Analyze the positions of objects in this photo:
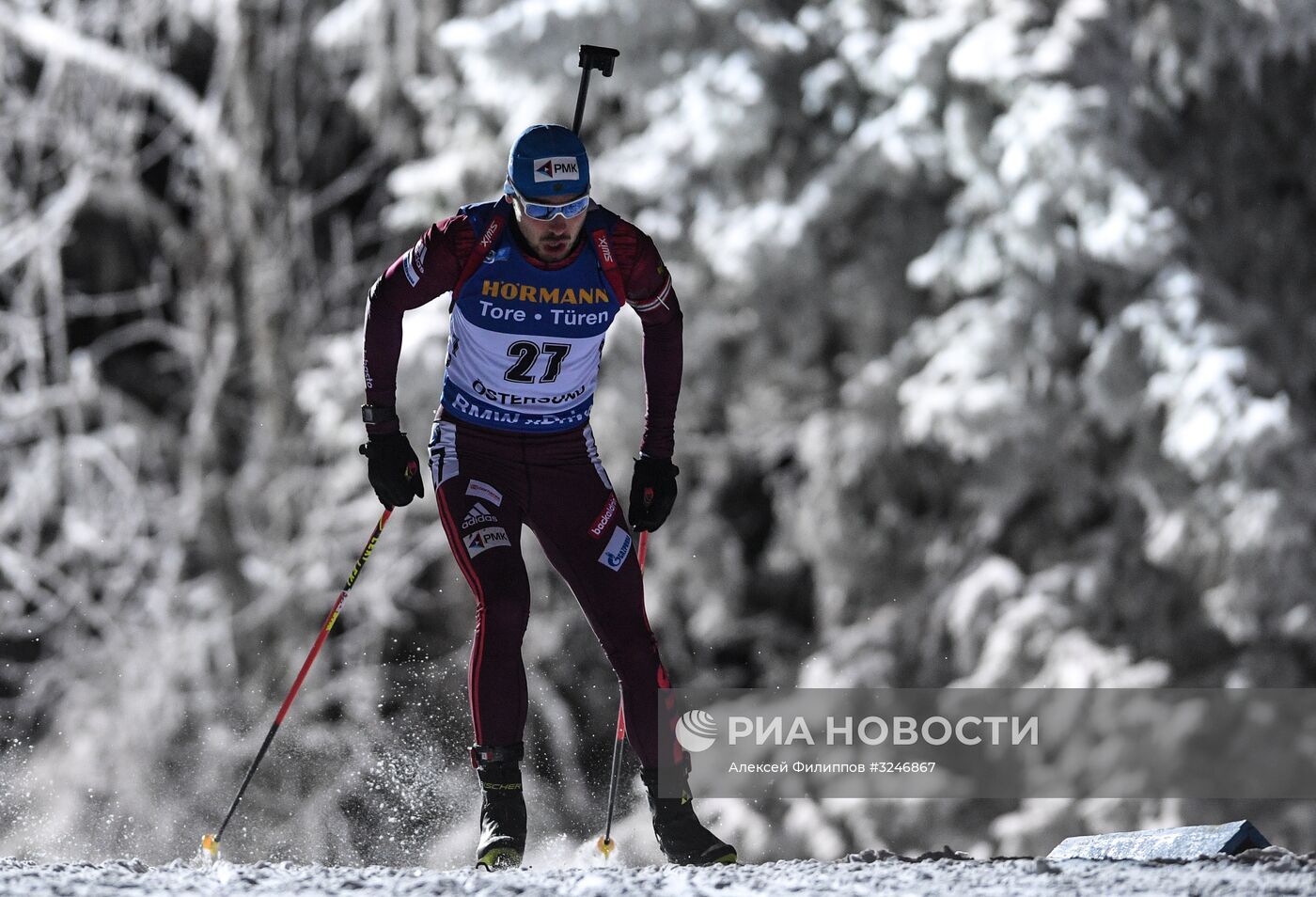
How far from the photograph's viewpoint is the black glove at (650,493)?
573 cm

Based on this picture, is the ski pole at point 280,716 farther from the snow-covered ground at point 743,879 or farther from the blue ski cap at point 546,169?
the blue ski cap at point 546,169

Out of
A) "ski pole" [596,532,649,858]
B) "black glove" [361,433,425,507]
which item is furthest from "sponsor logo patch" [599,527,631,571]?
"black glove" [361,433,425,507]

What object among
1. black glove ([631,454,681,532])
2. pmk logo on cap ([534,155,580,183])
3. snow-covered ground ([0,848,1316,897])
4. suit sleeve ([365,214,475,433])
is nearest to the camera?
snow-covered ground ([0,848,1316,897])

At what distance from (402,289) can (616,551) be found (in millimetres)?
1039

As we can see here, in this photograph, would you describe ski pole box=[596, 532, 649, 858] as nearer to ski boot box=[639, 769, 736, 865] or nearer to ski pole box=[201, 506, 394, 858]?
ski boot box=[639, 769, 736, 865]

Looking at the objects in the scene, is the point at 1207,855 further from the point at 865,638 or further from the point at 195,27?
the point at 195,27

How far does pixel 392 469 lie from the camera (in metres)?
5.49

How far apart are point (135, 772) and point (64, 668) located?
1.71 m

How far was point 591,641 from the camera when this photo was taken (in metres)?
13.5

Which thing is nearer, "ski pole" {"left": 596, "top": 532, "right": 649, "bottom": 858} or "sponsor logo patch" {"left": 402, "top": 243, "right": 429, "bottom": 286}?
"sponsor logo patch" {"left": 402, "top": 243, "right": 429, "bottom": 286}

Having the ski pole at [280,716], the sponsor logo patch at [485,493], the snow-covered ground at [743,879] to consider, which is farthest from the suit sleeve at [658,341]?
the snow-covered ground at [743,879]

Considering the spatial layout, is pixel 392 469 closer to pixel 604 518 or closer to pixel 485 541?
pixel 485 541

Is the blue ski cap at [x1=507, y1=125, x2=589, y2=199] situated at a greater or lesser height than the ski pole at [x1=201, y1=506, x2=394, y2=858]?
greater

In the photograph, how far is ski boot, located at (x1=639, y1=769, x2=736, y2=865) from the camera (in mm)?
5547
